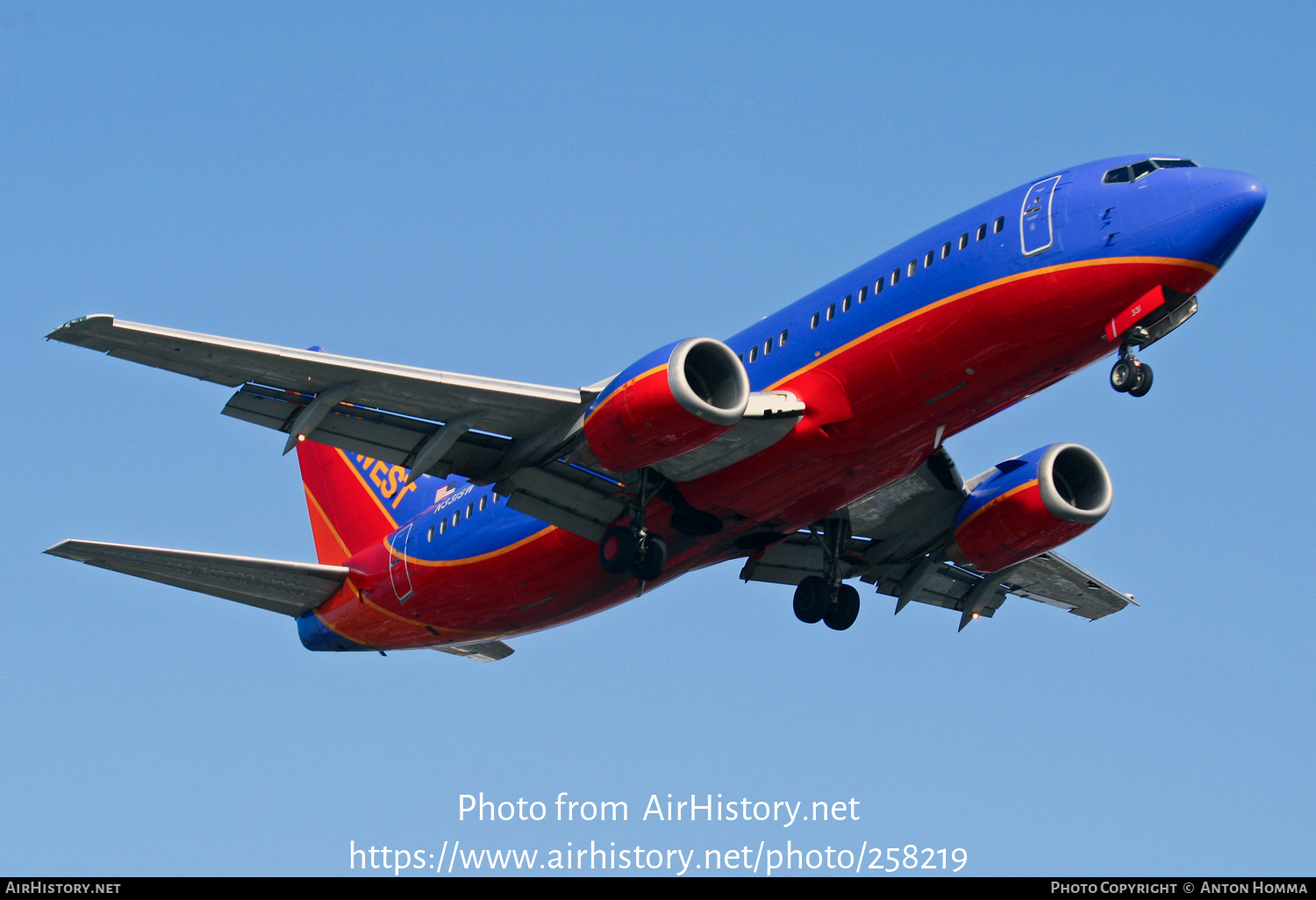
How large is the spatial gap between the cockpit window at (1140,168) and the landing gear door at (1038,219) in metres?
0.84

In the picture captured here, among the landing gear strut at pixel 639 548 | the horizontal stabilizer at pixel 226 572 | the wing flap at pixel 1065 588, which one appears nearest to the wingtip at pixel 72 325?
the horizontal stabilizer at pixel 226 572

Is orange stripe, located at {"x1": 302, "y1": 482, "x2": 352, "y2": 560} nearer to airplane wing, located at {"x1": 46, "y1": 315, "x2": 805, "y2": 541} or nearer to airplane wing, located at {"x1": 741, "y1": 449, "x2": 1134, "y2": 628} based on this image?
airplane wing, located at {"x1": 46, "y1": 315, "x2": 805, "y2": 541}

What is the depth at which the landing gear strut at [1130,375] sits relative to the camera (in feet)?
69.9

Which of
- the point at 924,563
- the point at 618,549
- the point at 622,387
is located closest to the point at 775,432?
the point at 622,387

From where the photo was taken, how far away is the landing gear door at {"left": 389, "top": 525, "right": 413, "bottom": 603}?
28.8 meters

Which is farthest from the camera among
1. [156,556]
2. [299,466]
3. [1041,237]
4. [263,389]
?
[299,466]

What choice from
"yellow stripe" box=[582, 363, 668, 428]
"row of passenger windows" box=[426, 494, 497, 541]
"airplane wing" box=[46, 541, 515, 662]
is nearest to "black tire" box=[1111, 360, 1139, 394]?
"yellow stripe" box=[582, 363, 668, 428]

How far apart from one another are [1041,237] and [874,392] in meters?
3.37

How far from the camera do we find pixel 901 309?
22.7 metres

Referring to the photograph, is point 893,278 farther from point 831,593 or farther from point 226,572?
point 226,572

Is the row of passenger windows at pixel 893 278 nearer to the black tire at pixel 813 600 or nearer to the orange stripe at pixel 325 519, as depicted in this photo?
the black tire at pixel 813 600

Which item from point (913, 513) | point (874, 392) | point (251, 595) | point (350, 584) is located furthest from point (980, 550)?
point (251, 595)

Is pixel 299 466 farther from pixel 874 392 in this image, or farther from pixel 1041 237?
pixel 1041 237

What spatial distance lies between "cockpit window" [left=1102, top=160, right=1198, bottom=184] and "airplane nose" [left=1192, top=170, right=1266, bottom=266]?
0.86 m
